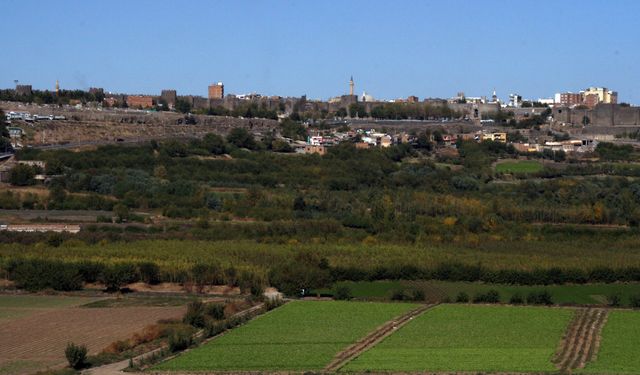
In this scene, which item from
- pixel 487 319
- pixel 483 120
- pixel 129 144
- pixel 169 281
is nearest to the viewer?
pixel 487 319

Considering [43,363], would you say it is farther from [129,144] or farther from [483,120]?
[483,120]

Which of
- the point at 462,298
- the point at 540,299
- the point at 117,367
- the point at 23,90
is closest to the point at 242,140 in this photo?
the point at 23,90

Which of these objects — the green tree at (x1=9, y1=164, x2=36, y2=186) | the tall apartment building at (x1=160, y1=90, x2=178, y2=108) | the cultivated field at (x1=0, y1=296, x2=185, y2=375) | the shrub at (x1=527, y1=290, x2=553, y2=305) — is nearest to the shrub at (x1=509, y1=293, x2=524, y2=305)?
the shrub at (x1=527, y1=290, x2=553, y2=305)

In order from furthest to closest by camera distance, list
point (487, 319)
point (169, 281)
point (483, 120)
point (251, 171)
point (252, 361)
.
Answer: point (483, 120), point (251, 171), point (169, 281), point (487, 319), point (252, 361)

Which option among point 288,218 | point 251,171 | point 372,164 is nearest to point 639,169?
point 372,164

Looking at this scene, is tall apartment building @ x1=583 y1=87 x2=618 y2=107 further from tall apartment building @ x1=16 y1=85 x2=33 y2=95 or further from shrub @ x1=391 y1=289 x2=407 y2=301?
shrub @ x1=391 y1=289 x2=407 y2=301

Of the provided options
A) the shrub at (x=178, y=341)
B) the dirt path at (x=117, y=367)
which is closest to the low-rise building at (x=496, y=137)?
the shrub at (x=178, y=341)
